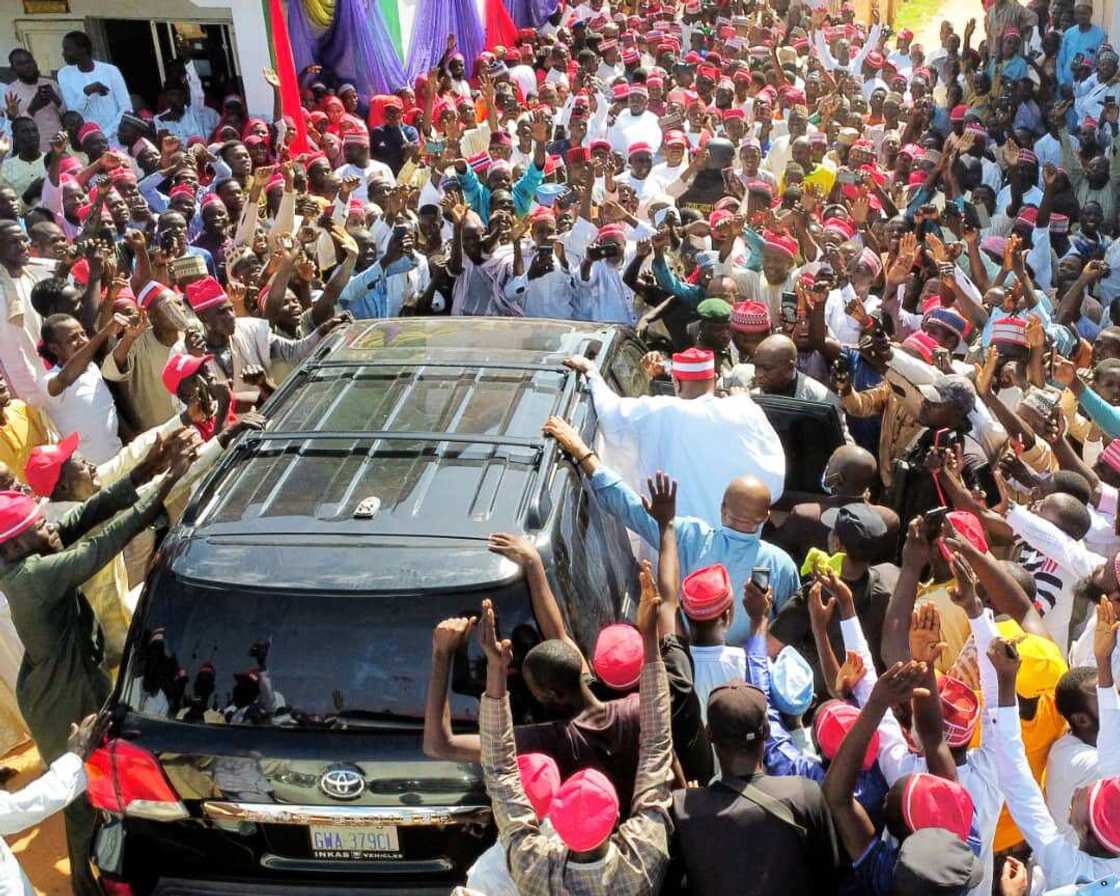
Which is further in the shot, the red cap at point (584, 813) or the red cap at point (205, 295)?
the red cap at point (205, 295)

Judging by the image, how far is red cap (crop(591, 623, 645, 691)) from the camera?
3.58 meters

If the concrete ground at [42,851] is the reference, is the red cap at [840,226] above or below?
above

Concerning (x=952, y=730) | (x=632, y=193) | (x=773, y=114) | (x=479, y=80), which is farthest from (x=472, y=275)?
(x=479, y=80)

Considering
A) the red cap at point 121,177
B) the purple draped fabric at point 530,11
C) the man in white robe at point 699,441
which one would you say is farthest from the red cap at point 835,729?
the purple draped fabric at point 530,11

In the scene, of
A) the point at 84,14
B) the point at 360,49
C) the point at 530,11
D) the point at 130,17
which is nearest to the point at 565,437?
the point at 360,49

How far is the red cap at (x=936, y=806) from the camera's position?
3000mm

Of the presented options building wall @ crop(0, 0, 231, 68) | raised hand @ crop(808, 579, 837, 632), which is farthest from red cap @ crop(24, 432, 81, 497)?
building wall @ crop(0, 0, 231, 68)

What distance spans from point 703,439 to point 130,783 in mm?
2611

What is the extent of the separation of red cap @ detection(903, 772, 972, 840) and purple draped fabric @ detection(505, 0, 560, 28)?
18.5 meters

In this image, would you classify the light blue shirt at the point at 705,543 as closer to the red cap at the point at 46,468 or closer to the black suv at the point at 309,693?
the black suv at the point at 309,693

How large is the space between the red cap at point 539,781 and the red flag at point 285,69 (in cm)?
1116

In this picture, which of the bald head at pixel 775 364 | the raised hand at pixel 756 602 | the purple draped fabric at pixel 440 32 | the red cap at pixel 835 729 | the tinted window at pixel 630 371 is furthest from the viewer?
the purple draped fabric at pixel 440 32

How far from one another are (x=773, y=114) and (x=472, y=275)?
7.18 meters

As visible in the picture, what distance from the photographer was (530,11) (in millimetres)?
20234
